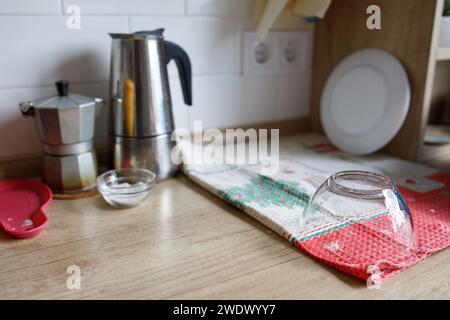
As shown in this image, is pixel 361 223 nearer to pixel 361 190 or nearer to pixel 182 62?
pixel 361 190

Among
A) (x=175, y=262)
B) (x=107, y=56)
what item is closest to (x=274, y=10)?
(x=107, y=56)

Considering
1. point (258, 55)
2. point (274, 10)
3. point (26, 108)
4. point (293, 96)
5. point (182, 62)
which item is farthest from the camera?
point (293, 96)

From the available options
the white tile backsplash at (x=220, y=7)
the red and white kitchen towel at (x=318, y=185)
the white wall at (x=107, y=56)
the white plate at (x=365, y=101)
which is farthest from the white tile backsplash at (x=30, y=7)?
the white plate at (x=365, y=101)

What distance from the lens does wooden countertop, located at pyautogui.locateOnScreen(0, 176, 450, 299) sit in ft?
1.58

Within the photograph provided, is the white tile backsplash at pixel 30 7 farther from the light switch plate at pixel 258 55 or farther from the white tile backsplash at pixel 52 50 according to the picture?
the light switch plate at pixel 258 55

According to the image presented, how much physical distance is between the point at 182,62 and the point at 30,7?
285 millimetres

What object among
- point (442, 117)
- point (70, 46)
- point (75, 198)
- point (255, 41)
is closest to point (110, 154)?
point (75, 198)

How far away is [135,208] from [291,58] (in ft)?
1.99

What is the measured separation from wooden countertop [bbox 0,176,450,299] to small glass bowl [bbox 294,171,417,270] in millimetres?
30

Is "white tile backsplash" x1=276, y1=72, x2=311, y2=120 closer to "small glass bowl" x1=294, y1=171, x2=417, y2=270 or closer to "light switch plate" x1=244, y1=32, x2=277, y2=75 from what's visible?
"light switch plate" x1=244, y1=32, x2=277, y2=75

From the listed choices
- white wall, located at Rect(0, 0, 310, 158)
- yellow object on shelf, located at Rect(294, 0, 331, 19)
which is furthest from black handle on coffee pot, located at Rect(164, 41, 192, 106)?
yellow object on shelf, located at Rect(294, 0, 331, 19)

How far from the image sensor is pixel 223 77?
1003 millimetres

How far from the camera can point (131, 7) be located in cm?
84

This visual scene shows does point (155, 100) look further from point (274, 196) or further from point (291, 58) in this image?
point (291, 58)
